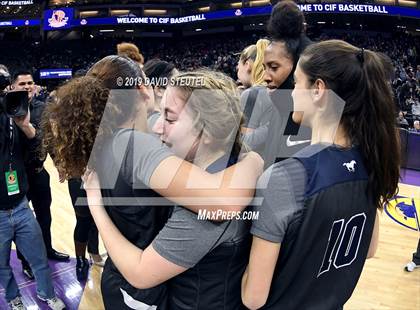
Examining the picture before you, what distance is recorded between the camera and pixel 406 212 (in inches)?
170

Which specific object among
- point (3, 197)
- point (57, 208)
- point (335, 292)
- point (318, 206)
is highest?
point (318, 206)

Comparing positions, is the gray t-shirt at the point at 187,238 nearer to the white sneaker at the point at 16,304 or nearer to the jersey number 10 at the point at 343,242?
the jersey number 10 at the point at 343,242

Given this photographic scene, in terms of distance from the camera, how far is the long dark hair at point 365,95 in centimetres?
89

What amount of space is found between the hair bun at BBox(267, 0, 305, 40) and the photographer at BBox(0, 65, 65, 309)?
4.01 feet

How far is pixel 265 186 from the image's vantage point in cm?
85

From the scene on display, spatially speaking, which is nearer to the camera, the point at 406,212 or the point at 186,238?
the point at 186,238

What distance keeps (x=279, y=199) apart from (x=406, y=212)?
4042mm

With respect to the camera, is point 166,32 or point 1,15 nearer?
point 1,15

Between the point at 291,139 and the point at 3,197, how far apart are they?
148cm

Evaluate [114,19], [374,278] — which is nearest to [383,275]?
[374,278]

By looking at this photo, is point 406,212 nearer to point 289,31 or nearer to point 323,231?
point 289,31

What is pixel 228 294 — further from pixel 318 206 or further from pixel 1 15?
pixel 1 15

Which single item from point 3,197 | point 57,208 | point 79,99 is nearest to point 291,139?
point 79,99
